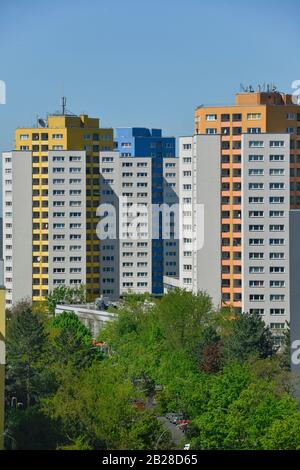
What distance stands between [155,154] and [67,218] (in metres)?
8.83

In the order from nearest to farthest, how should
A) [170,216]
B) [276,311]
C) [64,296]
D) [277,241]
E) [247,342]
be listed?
[247,342] < [276,311] < [277,241] < [64,296] < [170,216]

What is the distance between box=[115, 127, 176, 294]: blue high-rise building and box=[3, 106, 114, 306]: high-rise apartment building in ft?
9.74

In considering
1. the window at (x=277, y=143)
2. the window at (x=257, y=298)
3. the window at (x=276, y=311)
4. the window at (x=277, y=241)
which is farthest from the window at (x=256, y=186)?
the window at (x=276, y=311)

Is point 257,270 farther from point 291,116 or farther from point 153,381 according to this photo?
point 153,381

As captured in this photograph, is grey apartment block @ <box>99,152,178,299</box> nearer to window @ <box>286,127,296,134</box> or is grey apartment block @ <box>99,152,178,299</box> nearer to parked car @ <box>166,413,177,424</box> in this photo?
window @ <box>286,127,296,134</box>

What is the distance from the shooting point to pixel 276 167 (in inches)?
1225

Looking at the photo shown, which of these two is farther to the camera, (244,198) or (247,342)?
(244,198)

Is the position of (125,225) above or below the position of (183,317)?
above

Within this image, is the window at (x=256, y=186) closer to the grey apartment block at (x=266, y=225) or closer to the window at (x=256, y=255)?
the grey apartment block at (x=266, y=225)

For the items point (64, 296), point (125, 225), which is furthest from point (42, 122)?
point (64, 296)

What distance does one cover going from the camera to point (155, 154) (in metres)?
47.8

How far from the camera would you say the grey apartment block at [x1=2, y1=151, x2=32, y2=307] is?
39.3 metres

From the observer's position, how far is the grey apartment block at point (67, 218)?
3909 centimetres
